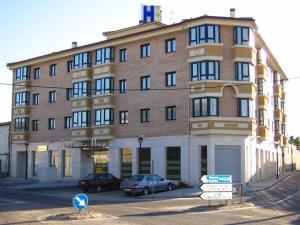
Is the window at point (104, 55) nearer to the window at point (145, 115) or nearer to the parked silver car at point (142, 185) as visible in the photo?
the window at point (145, 115)

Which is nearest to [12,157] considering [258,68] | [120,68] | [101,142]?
[101,142]

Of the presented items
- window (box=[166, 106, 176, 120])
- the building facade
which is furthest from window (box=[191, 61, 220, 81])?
window (box=[166, 106, 176, 120])

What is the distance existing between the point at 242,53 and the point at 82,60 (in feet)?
56.6

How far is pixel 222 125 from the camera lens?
125 ft

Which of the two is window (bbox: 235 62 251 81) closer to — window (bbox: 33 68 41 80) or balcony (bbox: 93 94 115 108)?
balcony (bbox: 93 94 115 108)

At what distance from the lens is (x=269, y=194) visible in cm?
3212

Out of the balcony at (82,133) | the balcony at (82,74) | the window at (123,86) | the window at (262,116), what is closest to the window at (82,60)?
the balcony at (82,74)

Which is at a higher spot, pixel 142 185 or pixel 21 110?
pixel 21 110

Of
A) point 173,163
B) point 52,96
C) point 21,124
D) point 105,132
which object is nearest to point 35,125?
point 21,124

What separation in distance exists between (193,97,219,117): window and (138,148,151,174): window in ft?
21.3

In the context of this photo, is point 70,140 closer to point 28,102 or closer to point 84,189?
point 28,102

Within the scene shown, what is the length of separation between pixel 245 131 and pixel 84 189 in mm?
13746

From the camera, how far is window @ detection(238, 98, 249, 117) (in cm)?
3897

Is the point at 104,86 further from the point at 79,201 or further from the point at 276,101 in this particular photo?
the point at 79,201
